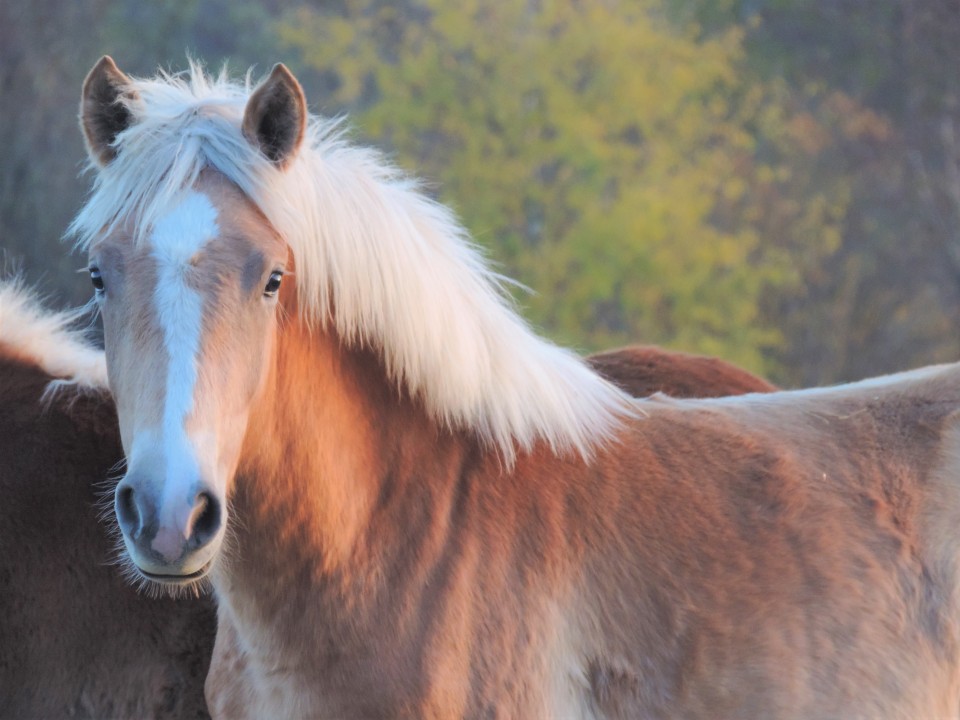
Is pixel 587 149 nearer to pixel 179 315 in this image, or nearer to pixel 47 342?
pixel 47 342

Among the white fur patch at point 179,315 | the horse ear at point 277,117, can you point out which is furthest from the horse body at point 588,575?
the horse ear at point 277,117

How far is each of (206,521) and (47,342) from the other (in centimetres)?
202

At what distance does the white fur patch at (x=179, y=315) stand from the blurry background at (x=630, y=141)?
33.7ft

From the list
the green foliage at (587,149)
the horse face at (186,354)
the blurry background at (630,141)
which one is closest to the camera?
the horse face at (186,354)

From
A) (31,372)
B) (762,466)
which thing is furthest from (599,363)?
(31,372)

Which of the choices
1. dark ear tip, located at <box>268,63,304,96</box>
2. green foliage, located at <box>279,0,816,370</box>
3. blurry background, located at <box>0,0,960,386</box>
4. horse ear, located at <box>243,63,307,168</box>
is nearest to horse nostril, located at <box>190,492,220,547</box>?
horse ear, located at <box>243,63,307,168</box>

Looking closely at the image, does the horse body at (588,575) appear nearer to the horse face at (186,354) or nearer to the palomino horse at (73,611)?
the horse face at (186,354)

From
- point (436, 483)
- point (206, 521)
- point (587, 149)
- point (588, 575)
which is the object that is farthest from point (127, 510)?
point (587, 149)

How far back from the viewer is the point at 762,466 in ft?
10.3

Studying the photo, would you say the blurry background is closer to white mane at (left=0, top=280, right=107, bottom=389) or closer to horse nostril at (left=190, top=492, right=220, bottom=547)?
white mane at (left=0, top=280, right=107, bottom=389)

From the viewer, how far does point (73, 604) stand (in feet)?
11.2

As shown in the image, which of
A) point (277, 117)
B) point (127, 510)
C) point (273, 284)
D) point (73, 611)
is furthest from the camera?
point (73, 611)

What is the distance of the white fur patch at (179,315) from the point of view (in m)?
2.20

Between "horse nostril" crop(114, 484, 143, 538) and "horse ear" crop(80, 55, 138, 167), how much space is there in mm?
932
